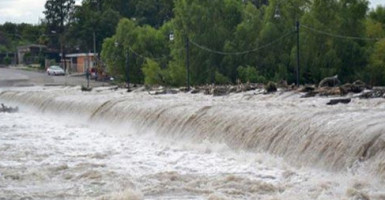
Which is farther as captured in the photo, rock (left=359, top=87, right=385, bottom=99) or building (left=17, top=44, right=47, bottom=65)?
building (left=17, top=44, right=47, bottom=65)

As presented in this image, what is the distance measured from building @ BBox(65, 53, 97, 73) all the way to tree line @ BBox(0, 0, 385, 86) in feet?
59.3

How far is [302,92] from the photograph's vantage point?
19.4 m

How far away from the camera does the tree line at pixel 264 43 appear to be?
31516mm

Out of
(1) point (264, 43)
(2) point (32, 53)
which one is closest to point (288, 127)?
(1) point (264, 43)

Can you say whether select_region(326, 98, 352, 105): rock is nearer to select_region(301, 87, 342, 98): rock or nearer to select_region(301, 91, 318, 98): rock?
select_region(301, 87, 342, 98): rock

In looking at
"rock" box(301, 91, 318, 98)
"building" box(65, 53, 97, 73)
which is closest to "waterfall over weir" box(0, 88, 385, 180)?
"rock" box(301, 91, 318, 98)

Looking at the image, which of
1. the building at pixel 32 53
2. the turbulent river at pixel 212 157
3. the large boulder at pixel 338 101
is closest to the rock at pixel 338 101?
the large boulder at pixel 338 101

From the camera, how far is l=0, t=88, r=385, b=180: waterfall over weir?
9177 millimetres

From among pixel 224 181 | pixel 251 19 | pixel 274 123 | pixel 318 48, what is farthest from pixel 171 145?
pixel 251 19

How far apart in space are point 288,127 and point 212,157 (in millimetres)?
1513

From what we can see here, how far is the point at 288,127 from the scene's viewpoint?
37.7 ft

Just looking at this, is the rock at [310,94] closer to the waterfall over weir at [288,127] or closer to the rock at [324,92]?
the rock at [324,92]

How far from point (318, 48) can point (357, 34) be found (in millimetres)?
1933

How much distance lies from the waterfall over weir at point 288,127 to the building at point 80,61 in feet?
143
